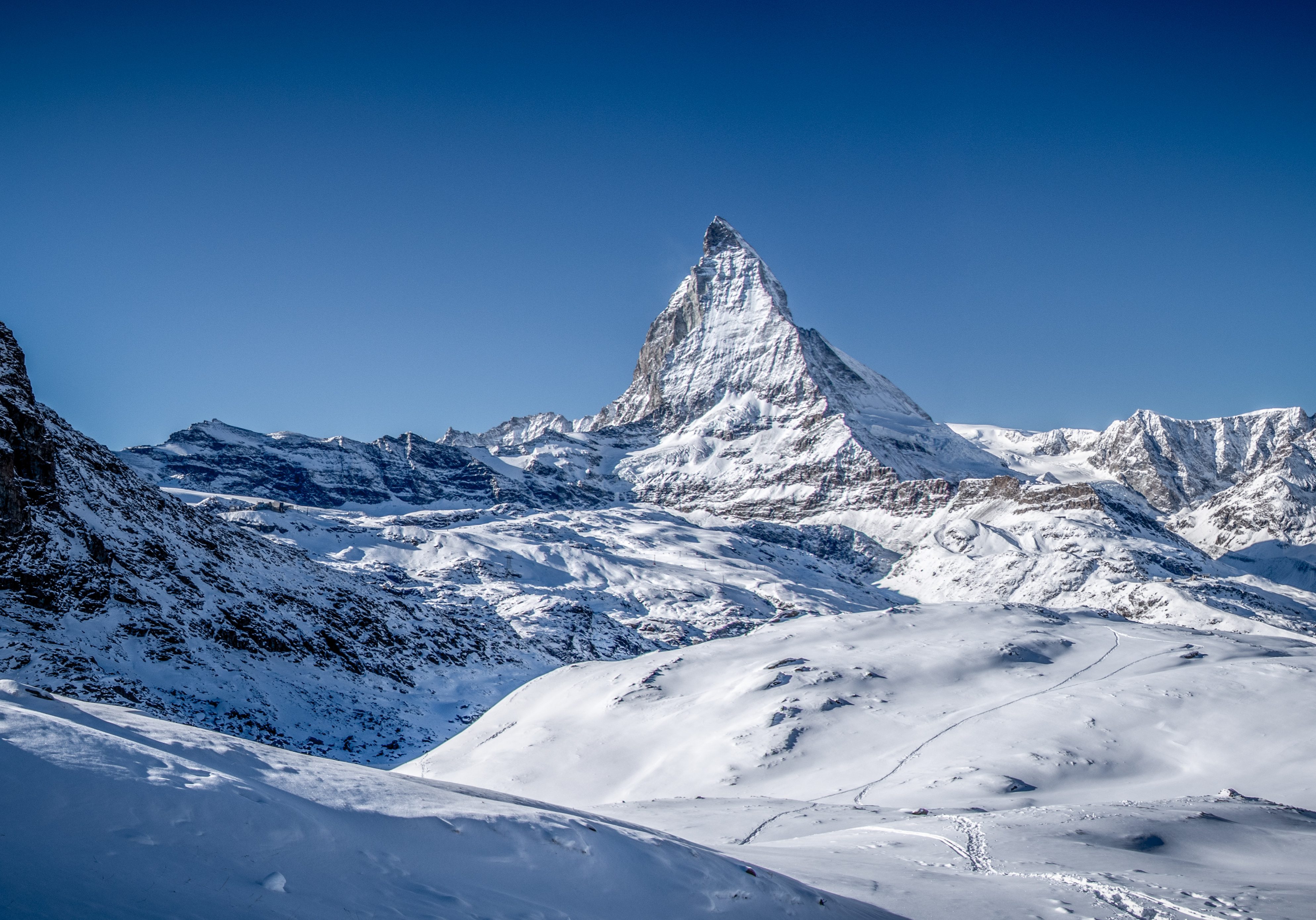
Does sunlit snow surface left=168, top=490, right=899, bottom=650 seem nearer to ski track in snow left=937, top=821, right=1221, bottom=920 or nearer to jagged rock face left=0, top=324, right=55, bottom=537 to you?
jagged rock face left=0, top=324, right=55, bottom=537

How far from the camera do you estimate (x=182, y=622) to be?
164 feet

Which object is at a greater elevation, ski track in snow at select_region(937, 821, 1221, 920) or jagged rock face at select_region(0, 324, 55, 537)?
jagged rock face at select_region(0, 324, 55, 537)

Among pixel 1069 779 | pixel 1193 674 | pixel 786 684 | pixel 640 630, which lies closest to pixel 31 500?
pixel 786 684

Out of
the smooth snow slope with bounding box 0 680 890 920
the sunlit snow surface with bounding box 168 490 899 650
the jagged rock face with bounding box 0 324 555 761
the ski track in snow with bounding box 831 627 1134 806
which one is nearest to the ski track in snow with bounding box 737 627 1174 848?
the ski track in snow with bounding box 831 627 1134 806

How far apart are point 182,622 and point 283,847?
50.5 meters

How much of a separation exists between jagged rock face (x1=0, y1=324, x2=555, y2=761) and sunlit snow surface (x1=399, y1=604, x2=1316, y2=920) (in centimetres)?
1329

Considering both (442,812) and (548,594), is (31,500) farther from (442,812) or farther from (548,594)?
(548,594)

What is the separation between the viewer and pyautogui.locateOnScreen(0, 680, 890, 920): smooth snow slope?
20.9 feet

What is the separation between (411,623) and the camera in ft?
246

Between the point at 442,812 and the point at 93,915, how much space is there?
3.98 meters

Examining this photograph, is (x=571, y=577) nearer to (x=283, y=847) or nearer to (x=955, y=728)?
(x=955, y=728)

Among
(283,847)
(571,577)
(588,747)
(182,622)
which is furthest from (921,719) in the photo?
(571,577)

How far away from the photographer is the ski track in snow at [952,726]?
27.0m

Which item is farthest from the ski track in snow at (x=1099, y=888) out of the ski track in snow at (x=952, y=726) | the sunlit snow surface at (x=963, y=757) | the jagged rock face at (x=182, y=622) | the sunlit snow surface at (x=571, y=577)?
the sunlit snow surface at (x=571, y=577)
